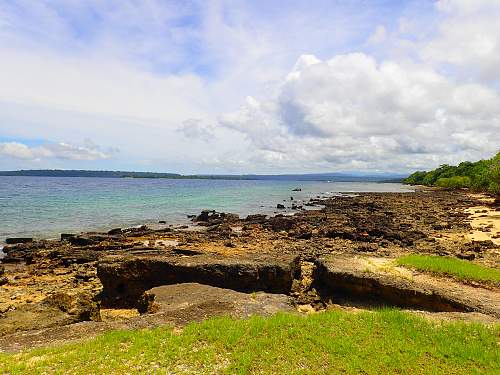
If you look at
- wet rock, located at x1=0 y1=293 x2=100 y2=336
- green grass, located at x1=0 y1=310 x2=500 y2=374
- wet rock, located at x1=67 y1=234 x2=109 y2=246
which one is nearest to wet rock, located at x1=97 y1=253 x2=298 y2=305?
wet rock, located at x1=0 y1=293 x2=100 y2=336

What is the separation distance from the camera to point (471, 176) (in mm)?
120875

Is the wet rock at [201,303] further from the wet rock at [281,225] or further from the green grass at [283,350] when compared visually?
the wet rock at [281,225]

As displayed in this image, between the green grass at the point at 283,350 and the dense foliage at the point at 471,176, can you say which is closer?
the green grass at the point at 283,350

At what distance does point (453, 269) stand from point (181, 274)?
1374 cm

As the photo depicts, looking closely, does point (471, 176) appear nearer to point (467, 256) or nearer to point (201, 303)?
point (467, 256)

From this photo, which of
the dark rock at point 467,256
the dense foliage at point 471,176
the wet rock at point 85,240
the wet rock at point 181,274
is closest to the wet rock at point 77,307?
the wet rock at point 181,274

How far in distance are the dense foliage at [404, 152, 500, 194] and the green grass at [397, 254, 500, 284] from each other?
50827 millimetres

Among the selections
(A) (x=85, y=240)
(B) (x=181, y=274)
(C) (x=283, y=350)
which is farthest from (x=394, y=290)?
(A) (x=85, y=240)

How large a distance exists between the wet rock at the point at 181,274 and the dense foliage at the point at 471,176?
5899 centimetres

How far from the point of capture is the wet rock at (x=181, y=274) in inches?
673

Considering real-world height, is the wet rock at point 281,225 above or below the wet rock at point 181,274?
below

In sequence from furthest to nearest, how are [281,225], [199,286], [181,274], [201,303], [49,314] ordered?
[281,225] < [181,274] < [199,286] < [49,314] < [201,303]

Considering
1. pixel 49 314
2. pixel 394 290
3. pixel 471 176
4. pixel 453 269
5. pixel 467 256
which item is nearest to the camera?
pixel 49 314

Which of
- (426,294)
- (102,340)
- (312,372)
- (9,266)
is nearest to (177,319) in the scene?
(102,340)
